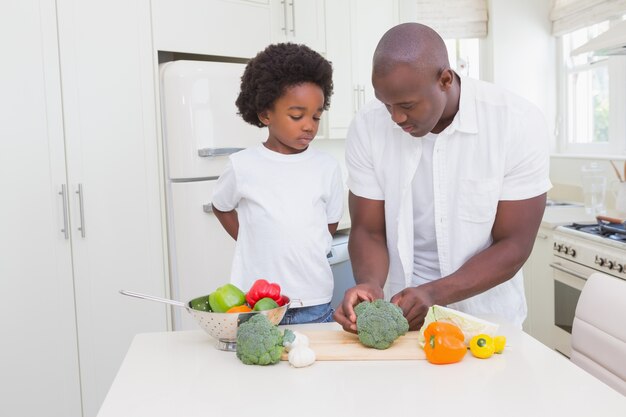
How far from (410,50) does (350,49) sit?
2816 mm

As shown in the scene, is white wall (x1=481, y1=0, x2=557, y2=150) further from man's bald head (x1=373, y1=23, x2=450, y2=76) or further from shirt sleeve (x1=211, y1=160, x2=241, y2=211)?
man's bald head (x1=373, y1=23, x2=450, y2=76)

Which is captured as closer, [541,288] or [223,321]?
[223,321]

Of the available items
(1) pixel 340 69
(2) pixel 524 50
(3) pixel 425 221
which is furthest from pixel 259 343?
(2) pixel 524 50

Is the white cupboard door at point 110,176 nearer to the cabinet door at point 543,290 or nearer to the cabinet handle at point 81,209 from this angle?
the cabinet handle at point 81,209

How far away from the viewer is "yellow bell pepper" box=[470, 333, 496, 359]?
1.26m

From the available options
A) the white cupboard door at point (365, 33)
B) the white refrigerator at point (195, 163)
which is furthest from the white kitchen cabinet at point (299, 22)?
the white refrigerator at point (195, 163)

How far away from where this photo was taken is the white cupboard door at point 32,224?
2680mm

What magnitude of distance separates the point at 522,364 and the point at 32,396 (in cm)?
220

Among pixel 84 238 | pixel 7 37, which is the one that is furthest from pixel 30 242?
pixel 7 37

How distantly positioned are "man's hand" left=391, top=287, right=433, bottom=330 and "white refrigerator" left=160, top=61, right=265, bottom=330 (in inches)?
71.0

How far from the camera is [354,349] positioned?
4.36 feet

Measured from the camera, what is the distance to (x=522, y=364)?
1.23 metres

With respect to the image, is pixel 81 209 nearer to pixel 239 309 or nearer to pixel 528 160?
pixel 239 309

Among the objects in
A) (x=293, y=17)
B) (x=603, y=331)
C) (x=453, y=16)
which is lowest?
(x=603, y=331)
